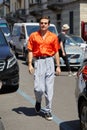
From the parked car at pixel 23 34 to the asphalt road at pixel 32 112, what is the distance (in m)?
9.47

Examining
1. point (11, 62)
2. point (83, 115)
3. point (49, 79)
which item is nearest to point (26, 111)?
point (49, 79)

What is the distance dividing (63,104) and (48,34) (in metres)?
2.14

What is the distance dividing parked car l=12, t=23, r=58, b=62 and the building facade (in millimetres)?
16128

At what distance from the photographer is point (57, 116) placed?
8.37 metres

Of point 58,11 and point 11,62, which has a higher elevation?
point 11,62

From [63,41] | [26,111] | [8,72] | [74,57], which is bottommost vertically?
[74,57]

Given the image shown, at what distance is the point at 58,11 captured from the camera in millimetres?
48938

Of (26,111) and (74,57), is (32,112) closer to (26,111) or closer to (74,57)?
(26,111)

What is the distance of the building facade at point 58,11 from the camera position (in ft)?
135

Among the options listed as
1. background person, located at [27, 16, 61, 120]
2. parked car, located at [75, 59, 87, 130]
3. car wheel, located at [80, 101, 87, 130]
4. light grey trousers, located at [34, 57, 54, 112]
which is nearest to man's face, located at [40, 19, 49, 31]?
background person, located at [27, 16, 61, 120]

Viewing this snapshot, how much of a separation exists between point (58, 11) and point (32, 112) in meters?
40.8

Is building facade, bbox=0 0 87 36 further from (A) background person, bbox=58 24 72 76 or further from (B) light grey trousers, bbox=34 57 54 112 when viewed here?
(B) light grey trousers, bbox=34 57 54 112

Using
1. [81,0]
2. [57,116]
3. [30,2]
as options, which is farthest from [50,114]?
[30,2]

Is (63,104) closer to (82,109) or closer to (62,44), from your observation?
(82,109)
